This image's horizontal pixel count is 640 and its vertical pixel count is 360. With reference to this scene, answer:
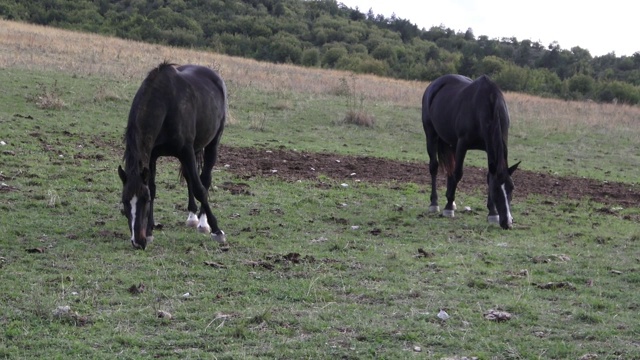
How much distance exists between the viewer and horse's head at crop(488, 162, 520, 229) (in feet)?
31.0

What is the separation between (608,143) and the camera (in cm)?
2209

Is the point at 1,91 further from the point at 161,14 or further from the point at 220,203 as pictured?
the point at 161,14

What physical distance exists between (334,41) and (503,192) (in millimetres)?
47534

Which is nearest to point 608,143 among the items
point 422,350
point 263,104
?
point 263,104

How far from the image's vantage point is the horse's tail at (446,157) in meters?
11.5

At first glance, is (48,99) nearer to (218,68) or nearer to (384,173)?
(384,173)

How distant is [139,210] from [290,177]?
219 inches

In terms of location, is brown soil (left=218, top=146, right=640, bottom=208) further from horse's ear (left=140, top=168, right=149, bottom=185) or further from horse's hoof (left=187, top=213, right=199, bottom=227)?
horse's ear (left=140, top=168, right=149, bottom=185)

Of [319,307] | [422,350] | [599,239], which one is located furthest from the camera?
[599,239]

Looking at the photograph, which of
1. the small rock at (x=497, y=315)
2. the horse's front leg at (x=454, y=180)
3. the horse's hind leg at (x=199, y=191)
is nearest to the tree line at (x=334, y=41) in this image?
the horse's front leg at (x=454, y=180)

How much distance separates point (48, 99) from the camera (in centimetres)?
1645

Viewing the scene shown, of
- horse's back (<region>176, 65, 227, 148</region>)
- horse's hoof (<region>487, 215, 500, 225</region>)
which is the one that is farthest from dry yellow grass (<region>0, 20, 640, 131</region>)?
horse's hoof (<region>487, 215, 500, 225</region>)

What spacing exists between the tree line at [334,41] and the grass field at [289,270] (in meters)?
28.1

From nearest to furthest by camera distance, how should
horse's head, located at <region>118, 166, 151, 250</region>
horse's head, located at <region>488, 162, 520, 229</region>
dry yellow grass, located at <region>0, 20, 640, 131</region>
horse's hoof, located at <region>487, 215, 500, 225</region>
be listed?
horse's head, located at <region>118, 166, 151, 250</region>
horse's head, located at <region>488, 162, 520, 229</region>
horse's hoof, located at <region>487, 215, 500, 225</region>
dry yellow grass, located at <region>0, 20, 640, 131</region>
